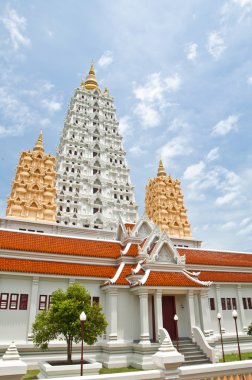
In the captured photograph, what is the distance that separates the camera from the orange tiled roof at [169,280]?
2016 cm

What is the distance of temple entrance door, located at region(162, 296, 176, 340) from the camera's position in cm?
2155

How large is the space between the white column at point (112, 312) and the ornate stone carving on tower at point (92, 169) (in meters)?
21.1

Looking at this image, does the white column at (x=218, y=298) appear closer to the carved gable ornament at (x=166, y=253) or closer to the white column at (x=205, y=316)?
the white column at (x=205, y=316)

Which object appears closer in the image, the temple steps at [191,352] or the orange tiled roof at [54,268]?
the temple steps at [191,352]

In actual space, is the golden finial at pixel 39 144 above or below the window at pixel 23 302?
above

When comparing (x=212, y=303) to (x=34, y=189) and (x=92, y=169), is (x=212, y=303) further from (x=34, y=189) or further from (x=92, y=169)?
(x=92, y=169)

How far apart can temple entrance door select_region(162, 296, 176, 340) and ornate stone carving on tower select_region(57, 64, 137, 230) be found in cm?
2085

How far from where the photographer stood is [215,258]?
1141 inches

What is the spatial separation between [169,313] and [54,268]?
9.00 metres

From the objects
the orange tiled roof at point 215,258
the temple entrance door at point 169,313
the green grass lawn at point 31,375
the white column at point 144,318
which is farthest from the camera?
the orange tiled roof at point 215,258

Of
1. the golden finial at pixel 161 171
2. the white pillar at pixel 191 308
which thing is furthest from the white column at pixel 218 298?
the golden finial at pixel 161 171

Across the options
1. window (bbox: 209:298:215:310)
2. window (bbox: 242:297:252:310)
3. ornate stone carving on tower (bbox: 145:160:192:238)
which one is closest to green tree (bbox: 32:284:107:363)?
window (bbox: 209:298:215:310)

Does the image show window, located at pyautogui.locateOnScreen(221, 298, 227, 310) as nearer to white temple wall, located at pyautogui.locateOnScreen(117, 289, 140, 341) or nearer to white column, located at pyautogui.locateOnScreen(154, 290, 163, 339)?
white column, located at pyautogui.locateOnScreen(154, 290, 163, 339)

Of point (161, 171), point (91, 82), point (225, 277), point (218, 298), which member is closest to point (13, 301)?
point (218, 298)
